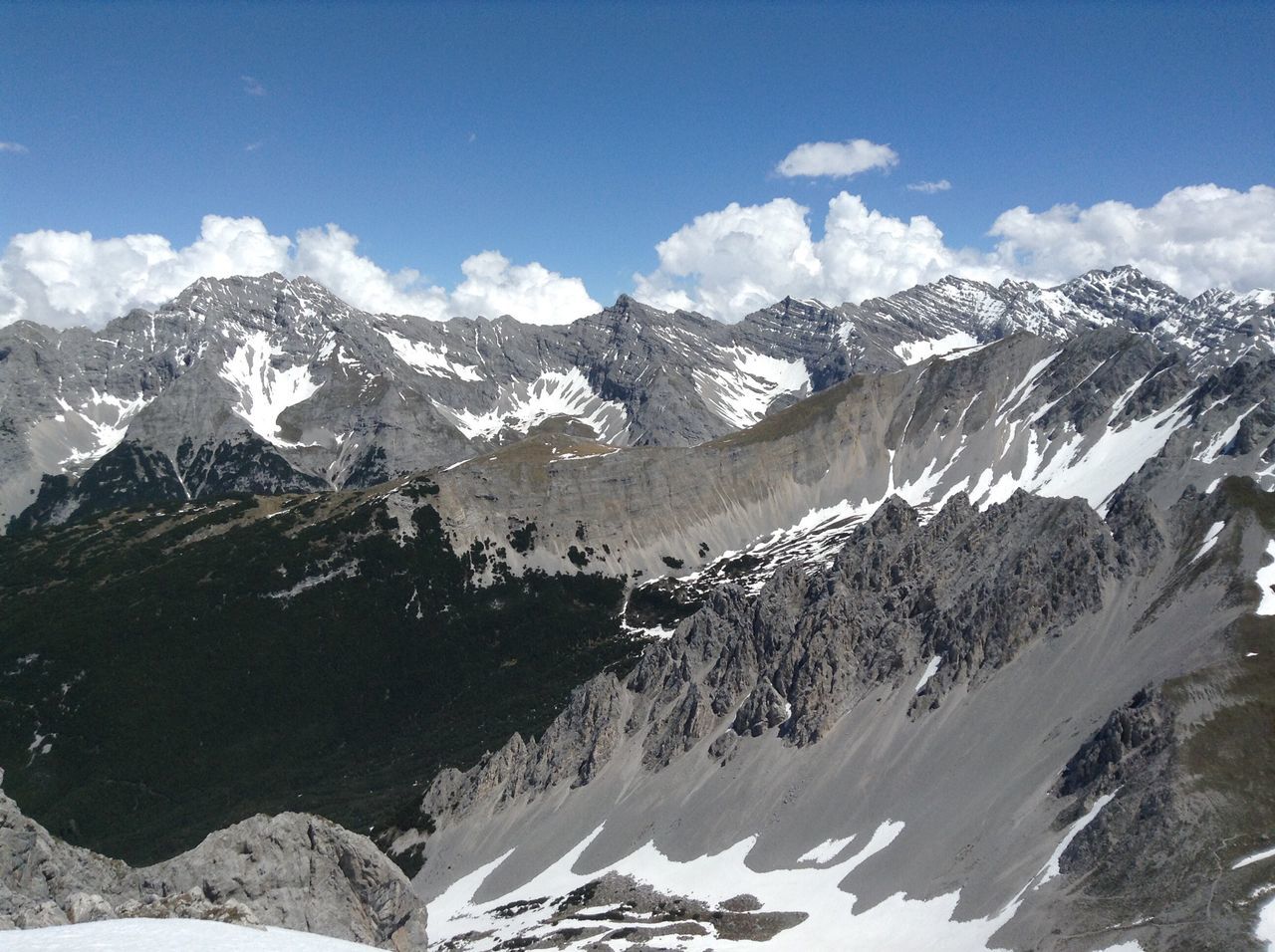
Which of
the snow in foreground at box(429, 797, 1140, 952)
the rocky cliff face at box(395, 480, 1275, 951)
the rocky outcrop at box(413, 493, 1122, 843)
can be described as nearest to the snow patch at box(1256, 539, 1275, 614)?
the rocky cliff face at box(395, 480, 1275, 951)

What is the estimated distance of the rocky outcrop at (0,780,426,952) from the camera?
5303cm

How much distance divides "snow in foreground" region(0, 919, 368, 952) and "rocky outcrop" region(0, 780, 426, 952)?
878 centimetres

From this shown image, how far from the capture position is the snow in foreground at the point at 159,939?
3084cm

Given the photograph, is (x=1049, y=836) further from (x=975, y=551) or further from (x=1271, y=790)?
(x=975, y=551)

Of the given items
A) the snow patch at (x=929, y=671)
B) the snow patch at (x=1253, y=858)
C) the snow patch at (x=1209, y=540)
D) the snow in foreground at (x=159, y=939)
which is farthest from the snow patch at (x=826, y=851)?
the snow in foreground at (x=159, y=939)

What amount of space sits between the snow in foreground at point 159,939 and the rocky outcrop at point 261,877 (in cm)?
878

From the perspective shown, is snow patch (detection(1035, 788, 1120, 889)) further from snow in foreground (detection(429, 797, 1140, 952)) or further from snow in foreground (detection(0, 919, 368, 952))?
snow in foreground (detection(0, 919, 368, 952))

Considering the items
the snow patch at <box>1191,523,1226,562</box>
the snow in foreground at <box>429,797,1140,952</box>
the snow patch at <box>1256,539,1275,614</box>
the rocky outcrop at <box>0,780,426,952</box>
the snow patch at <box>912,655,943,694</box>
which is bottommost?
the snow in foreground at <box>429,797,1140,952</box>

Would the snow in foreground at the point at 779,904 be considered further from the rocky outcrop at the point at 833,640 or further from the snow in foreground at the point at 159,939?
the snow in foreground at the point at 159,939

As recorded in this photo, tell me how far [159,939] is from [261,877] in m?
28.2

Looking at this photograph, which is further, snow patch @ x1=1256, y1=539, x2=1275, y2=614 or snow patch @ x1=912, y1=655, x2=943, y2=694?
snow patch @ x1=912, y1=655, x2=943, y2=694

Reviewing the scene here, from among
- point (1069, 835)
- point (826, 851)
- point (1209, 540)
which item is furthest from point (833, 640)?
point (1069, 835)

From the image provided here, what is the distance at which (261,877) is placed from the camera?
58531 millimetres

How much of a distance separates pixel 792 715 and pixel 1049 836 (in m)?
39.2
